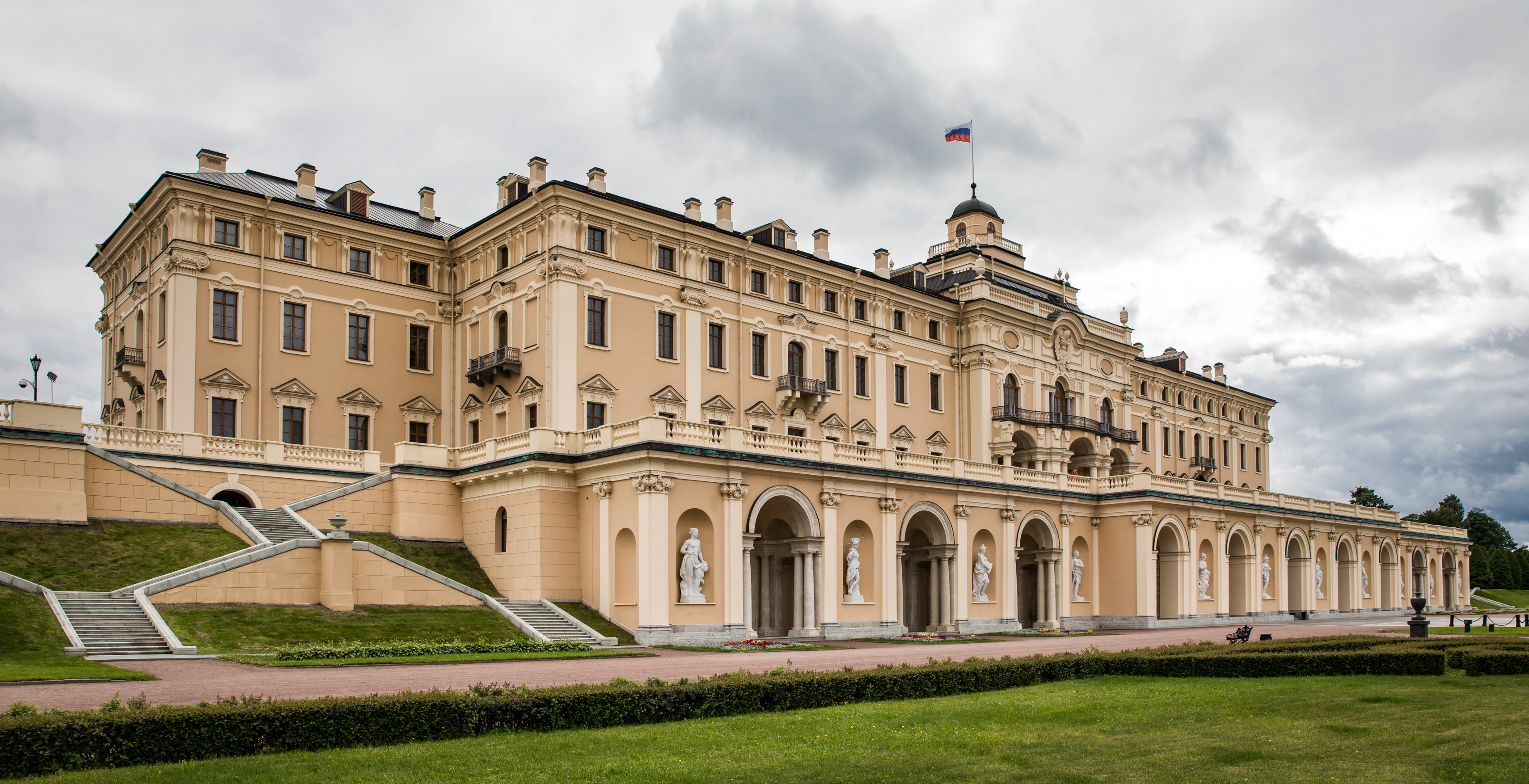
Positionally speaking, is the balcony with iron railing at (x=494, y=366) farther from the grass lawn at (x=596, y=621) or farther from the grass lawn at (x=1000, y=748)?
the grass lawn at (x=1000, y=748)

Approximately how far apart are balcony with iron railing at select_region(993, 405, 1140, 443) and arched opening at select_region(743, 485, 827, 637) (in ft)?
72.9

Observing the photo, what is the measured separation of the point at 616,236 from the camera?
50.0 metres

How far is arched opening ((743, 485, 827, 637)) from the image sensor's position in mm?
42875

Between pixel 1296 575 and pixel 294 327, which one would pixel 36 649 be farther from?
pixel 1296 575

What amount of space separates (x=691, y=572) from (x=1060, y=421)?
115 feet

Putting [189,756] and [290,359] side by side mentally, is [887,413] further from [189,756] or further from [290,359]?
[189,756]

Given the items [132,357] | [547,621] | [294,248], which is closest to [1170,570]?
[547,621]

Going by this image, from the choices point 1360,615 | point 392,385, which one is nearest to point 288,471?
point 392,385

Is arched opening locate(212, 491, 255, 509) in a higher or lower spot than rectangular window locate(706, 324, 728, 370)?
lower

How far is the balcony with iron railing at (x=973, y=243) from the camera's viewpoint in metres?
72.9

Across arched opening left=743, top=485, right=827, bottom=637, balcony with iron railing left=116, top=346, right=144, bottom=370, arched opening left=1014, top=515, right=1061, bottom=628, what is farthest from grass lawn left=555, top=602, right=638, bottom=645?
balcony with iron railing left=116, top=346, right=144, bottom=370

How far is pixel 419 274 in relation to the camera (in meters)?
53.4

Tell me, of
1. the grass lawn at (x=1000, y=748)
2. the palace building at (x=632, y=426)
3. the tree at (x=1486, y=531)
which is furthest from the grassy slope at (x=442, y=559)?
the tree at (x=1486, y=531)

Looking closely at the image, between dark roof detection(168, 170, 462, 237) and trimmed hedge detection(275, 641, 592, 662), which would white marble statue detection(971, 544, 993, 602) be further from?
dark roof detection(168, 170, 462, 237)
